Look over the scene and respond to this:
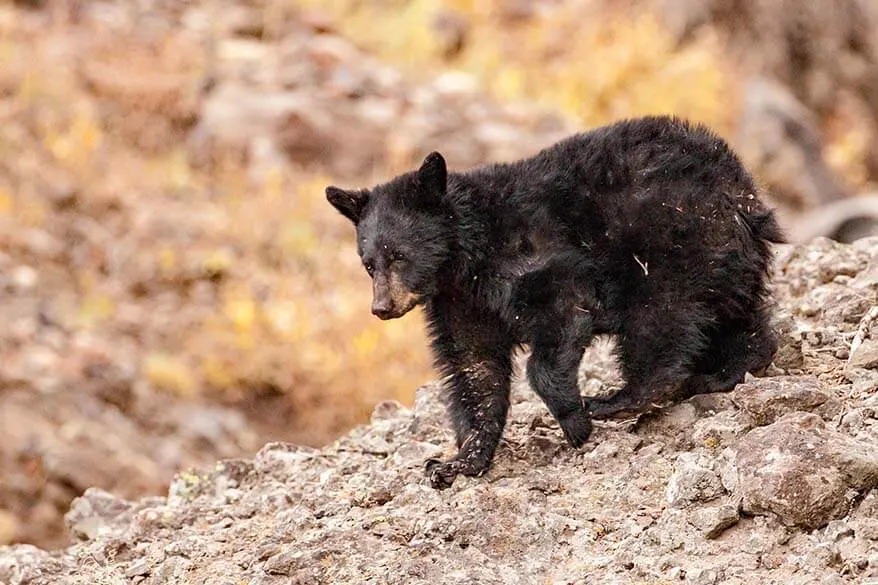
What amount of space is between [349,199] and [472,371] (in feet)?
3.11

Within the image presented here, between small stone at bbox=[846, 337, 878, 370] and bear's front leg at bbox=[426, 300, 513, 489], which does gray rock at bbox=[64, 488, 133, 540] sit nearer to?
bear's front leg at bbox=[426, 300, 513, 489]

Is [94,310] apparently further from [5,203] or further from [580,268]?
[580,268]

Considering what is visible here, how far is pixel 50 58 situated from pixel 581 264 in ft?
31.5

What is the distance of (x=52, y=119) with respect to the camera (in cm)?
1248

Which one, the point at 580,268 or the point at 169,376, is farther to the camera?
the point at 169,376

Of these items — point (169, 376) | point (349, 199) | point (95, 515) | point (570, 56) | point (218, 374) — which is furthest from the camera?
point (570, 56)

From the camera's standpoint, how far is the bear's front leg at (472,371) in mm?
5246

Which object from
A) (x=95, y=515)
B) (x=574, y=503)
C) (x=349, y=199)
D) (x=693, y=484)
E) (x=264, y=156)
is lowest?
(x=693, y=484)

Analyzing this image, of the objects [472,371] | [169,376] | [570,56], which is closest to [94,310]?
[169,376]

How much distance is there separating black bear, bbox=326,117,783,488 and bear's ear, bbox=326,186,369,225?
133mm

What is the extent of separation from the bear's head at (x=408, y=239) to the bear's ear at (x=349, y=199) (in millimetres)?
100

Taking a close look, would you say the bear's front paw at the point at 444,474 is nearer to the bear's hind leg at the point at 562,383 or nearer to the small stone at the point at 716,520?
the bear's hind leg at the point at 562,383

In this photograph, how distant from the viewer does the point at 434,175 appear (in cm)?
533

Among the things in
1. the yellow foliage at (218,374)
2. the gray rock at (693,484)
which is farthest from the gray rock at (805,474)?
the yellow foliage at (218,374)
